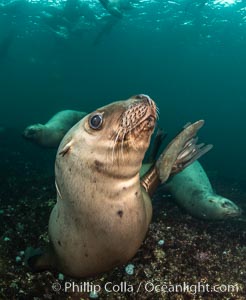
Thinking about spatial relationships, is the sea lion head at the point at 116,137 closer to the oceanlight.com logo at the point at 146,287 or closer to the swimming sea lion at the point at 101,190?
the swimming sea lion at the point at 101,190

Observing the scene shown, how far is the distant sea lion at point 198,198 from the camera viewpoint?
495 centimetres

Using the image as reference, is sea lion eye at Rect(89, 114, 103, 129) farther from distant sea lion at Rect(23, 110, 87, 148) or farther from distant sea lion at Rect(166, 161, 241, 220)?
distant sea lion at Rect(23, 110, 87, 148)

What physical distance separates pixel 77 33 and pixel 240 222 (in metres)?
27.9

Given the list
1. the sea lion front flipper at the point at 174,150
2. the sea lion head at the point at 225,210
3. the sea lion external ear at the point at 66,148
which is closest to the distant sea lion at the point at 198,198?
the sea lion head at the point at 225,210

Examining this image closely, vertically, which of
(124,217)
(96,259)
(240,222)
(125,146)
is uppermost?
(125,146)

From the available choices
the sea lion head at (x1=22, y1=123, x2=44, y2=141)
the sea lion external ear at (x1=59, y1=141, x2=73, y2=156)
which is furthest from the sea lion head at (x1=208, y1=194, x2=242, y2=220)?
the sea lion head at (x1=22, y1=123, x2=44, y2=141)

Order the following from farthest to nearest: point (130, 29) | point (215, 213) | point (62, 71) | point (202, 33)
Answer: point (62, 71) → point (130, 29) → point (202, 33) → point (215, 213)

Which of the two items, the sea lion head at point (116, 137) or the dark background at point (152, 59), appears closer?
the sea lion head at point (116, 137)

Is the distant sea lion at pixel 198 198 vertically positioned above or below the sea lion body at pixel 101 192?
below

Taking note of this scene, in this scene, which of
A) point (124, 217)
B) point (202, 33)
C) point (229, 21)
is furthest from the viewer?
point (202, 33)

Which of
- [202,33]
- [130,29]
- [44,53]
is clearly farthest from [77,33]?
[44,53]

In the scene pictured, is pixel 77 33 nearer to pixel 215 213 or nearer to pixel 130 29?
pixel 130 29

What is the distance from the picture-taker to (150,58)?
46.9m

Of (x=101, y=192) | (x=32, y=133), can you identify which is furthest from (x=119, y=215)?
(x=32, y=133)
